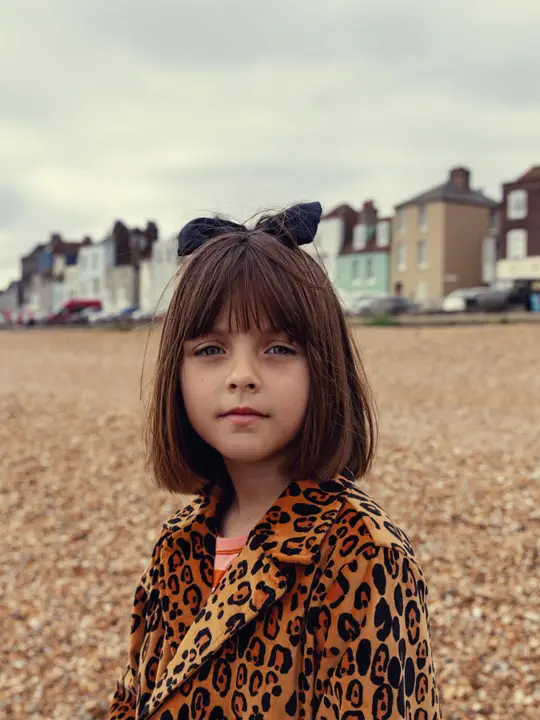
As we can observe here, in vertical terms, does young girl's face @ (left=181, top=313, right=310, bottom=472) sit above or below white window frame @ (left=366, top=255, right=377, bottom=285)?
below

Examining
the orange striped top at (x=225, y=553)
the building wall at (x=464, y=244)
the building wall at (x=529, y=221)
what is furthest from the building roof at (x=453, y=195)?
the orange striped top at (x=225, y=553)

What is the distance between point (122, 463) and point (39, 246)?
2348 inches

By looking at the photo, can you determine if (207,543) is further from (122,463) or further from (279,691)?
(122,463)

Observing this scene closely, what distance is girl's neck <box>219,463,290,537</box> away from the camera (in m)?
1.53

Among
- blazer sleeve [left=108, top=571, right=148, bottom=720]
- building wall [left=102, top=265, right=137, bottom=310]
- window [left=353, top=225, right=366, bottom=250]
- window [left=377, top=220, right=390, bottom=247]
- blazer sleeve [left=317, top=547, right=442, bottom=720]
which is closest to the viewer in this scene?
blazer sleeve [left=317, top=547, right=442, bottom=720]

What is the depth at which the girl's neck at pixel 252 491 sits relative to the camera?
60.4 inches

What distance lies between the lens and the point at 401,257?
121 ft

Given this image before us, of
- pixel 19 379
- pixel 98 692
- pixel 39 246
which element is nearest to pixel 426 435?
pixel 98 692

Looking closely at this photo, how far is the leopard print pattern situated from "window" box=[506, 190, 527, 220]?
115ft

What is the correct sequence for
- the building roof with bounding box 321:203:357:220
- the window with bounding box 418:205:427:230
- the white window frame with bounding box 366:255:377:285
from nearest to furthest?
the window with bounding box 418:205:427:230, the white window frame with bounding box 366:255:377:285, the building roof with bounding box 321:203:357:220

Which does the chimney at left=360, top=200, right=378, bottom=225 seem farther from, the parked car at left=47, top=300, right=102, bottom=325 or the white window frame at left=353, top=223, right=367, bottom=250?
the parked car at left=47, top=300, right=102, bottom=325

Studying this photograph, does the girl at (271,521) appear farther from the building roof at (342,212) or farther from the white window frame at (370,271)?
the building roof at (342,212)

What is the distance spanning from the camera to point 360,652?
1273 mm

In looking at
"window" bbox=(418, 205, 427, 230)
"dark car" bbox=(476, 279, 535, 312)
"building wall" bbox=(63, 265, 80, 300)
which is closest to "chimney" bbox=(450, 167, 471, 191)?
"window" bbox=(418, 205, 427, 230)
